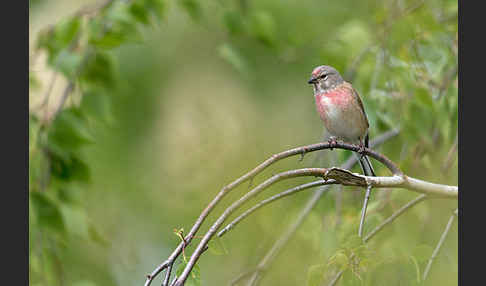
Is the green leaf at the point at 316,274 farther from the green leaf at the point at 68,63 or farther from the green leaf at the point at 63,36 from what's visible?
the green leaf at the point at 63,36

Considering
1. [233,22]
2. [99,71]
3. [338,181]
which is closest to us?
[338,181]

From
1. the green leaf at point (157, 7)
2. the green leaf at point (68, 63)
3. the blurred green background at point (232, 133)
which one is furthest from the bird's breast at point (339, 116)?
the green leaf at point (68, 63)

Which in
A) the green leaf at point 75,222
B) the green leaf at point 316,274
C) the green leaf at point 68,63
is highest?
the green leaf at point 68,63

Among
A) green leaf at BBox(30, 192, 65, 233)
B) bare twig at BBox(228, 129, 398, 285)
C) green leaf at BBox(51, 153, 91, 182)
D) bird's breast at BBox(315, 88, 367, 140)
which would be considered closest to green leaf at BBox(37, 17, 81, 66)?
green leaf at BBox(51, 153, 91, 182)

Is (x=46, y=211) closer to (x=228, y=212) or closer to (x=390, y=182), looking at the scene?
(x=228, y=212)

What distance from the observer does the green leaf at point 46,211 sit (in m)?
4.72

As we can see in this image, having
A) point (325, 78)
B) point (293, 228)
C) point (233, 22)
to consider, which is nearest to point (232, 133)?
point (233, 22)

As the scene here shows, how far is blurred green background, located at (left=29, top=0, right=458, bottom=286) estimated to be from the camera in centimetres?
454

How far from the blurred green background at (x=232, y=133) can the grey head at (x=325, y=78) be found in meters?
0.22

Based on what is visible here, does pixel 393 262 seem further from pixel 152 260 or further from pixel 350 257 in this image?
pixel 152 260

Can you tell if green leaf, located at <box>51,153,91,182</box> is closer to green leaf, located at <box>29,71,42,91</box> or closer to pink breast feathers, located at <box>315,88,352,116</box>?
green leaf, located at <box>29,71,42,91</box>

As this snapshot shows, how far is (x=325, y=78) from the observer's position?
16.3 ft

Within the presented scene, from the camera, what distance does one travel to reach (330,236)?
435 centimetres

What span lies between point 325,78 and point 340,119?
0.33m
